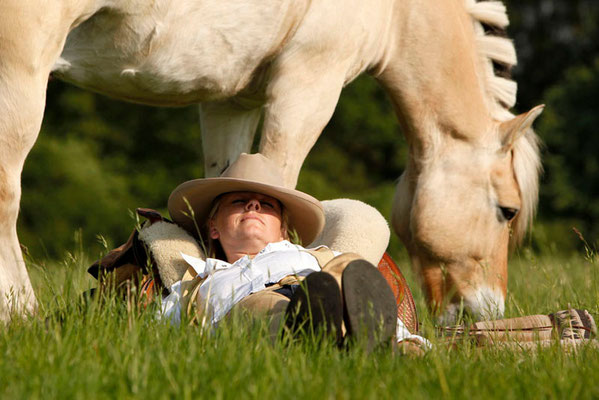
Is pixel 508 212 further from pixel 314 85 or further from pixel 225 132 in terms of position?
pixel 225 132

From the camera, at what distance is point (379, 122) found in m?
20.8

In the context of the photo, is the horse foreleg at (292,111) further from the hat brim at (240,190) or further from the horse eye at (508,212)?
the horse eye at (508,212)

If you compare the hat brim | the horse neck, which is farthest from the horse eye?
the hat brim

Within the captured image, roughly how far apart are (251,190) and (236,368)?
1.37m

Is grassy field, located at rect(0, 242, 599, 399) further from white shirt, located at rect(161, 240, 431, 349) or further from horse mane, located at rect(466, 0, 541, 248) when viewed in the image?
horse mane, located at rect(466, 0, 541, 248)

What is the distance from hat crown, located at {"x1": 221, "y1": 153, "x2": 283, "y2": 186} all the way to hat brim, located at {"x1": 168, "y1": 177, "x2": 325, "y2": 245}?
6cm

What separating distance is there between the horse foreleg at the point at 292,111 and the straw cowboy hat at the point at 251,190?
0.47 m

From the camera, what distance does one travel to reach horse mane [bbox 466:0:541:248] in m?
5.07

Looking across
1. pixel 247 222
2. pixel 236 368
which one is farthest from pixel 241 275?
pixel 236 368

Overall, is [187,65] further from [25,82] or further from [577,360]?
[577,360]

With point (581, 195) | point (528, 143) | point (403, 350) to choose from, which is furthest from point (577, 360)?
point (581, 195)

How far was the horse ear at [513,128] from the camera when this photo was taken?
4.82 m

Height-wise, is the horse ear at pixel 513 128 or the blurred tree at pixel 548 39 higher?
the horse ear at pixel 513 128

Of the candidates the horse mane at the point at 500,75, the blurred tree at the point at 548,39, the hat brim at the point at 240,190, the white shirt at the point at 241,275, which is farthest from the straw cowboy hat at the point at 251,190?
the blurred tree at the point at 548,39
